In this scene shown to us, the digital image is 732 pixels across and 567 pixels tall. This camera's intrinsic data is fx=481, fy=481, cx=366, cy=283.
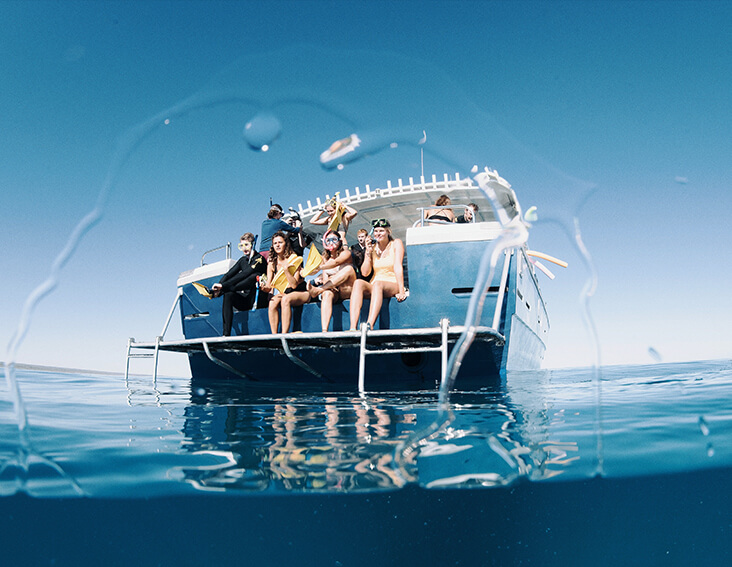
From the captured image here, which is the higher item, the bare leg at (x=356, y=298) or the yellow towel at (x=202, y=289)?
the yellow towel at (x=202, y=289)

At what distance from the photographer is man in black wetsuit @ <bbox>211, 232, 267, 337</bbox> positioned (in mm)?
6898

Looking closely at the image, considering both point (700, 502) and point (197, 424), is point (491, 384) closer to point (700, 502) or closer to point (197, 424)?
point (700, 502)

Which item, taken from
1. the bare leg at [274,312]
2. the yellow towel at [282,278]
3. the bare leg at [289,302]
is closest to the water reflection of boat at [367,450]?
the bare leg at [289,302]

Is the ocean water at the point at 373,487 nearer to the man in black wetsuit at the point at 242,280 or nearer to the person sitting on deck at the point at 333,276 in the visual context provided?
the person sitting on deck at the point at 333,276

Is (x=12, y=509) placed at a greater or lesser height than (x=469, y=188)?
lesser

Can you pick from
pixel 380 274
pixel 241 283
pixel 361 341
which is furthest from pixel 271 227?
pixel 361 341

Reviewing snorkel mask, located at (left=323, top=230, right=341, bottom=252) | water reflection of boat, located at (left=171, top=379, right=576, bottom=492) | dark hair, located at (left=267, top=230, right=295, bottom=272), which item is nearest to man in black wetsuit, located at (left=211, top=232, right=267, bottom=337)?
dark hair, located at (left=267, top=230, right=295, bottom=272)

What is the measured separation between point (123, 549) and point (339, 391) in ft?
9.93

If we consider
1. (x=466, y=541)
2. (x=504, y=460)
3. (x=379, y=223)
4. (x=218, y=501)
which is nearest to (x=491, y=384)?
(x=379, y=223)

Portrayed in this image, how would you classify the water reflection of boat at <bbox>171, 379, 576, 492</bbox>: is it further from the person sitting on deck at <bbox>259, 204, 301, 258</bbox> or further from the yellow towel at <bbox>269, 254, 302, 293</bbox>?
the person sitting on deck at <bbox>259, 204, 301, 258</bbox>

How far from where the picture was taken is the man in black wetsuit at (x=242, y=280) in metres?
6.90

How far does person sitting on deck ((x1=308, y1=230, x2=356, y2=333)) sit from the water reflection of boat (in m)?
2.51

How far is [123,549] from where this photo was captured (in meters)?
2.81

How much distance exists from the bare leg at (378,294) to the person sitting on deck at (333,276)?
1.28 feet
